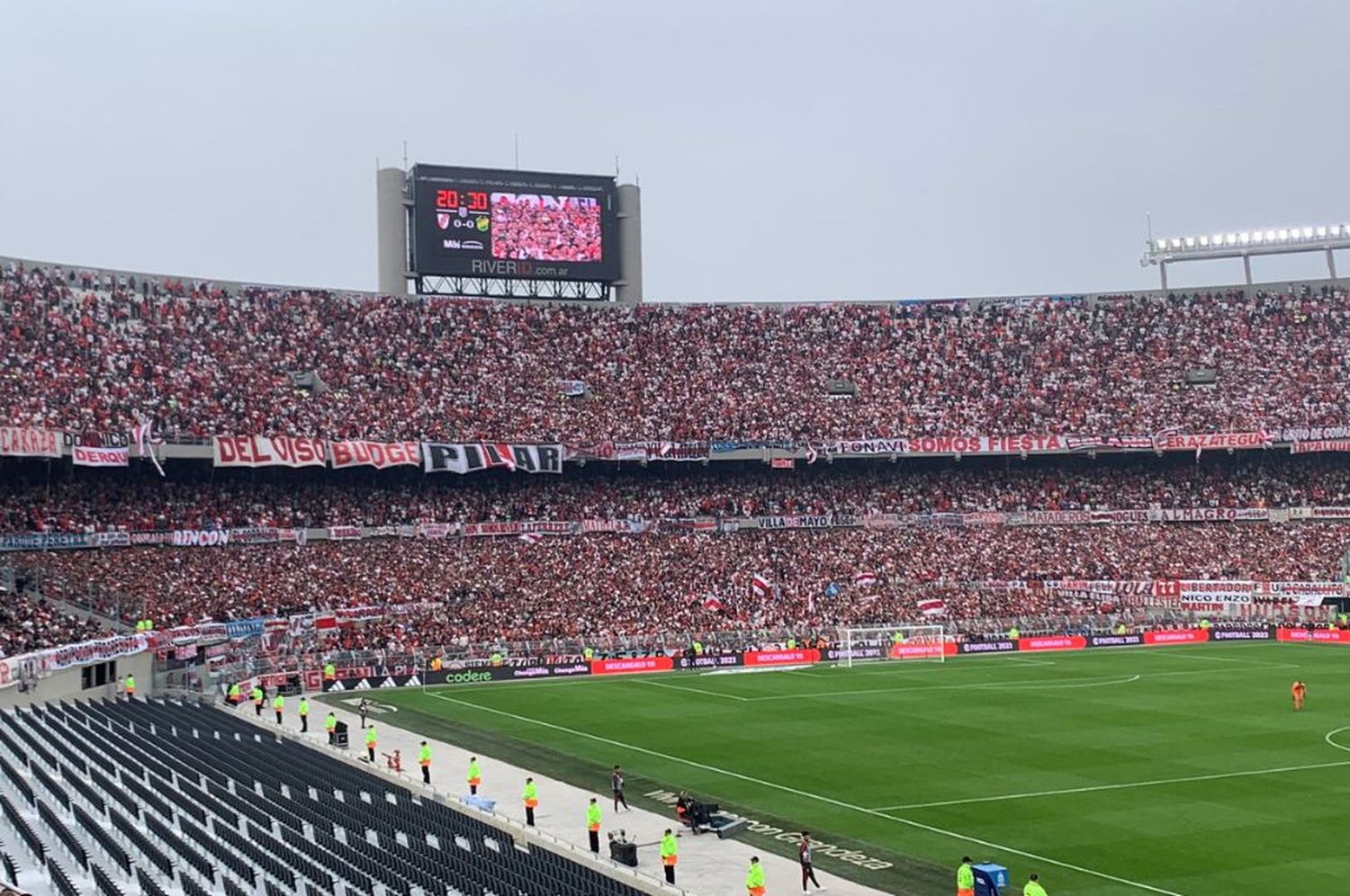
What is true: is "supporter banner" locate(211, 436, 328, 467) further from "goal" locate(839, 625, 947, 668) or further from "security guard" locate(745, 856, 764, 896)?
"security guard" locate(745, 856, 764, 896)

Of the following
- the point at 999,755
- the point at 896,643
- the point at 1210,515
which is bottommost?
the point at 999,755

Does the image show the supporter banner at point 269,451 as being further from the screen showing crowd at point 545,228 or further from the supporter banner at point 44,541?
the screen showing crowd at point 545,228

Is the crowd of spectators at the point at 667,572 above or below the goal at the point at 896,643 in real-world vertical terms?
above

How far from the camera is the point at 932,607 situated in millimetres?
73062

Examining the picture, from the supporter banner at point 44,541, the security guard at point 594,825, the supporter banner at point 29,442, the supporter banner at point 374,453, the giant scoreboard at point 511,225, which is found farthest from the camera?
the giant scoreboard at point 511,225

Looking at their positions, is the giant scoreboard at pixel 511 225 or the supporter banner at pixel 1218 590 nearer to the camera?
the supporter banner at pixel 1218 590

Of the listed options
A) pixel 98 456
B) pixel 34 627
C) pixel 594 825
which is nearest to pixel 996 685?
pixel 594 825

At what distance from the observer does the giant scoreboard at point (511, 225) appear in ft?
286

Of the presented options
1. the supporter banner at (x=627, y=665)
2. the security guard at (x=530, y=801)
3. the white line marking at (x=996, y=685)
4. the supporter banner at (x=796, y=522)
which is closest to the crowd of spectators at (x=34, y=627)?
the supporter banner at (x=627, y=665)

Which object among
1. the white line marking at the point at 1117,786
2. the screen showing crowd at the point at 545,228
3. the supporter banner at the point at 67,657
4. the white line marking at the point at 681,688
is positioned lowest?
the white line marking at the point at 681,688

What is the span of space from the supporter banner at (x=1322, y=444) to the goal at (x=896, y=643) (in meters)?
29.3

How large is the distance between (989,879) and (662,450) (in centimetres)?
5767

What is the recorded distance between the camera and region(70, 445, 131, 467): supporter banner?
64.2 m

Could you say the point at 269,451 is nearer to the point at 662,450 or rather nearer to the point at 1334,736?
the point at 662,450
